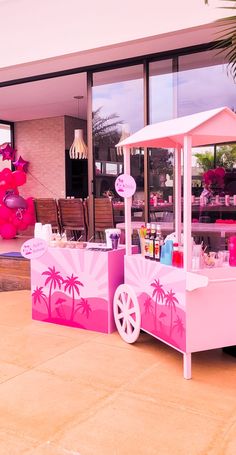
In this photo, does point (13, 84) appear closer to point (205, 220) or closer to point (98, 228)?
point (98, 228)

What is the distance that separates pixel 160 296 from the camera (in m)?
3.30

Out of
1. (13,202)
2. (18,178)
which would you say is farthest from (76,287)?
(18,178)

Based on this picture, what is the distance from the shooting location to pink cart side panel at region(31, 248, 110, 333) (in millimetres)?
3924

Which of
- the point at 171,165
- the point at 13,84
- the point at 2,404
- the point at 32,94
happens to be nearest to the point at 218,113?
the point at 2,404

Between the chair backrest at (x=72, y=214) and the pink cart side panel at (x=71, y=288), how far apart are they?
3236 millimetres

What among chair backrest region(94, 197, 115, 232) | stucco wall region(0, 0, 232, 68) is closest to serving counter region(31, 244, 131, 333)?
chair backrest region(94, 197, 115, 232)

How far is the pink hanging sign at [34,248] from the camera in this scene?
4129mm

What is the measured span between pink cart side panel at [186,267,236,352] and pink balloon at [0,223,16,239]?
21.2 feet

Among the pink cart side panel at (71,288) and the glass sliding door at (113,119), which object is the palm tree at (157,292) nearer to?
the pink cart side panel at (71,288)

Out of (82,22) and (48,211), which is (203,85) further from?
(48,211)

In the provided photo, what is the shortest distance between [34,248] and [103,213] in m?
2.57

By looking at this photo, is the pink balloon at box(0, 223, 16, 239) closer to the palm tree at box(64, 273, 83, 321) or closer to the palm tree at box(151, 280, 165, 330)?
the palm tree at box(64, 273, 83, 321)

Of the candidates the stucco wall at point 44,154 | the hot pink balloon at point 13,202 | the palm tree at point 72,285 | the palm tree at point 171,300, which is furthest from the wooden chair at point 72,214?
the palm tree at point 171,300

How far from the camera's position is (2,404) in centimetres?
265
